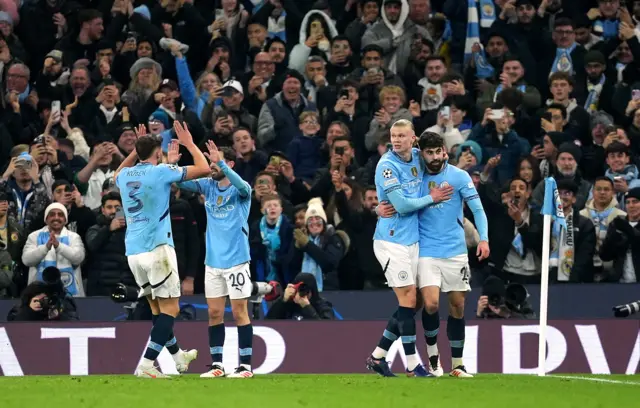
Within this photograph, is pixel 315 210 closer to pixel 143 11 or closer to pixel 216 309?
pixel 216 309

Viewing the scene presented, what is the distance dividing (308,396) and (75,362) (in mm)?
7128

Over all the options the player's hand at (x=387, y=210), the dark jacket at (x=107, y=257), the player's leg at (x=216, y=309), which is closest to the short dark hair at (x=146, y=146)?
the player's leg at (x=216, y=309)

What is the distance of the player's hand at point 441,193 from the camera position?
48.3ft

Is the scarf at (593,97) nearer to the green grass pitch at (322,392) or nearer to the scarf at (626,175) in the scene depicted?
the scarf at (626,175)

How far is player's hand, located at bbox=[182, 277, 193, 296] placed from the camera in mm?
19656

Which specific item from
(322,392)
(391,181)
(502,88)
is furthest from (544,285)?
(502,88)

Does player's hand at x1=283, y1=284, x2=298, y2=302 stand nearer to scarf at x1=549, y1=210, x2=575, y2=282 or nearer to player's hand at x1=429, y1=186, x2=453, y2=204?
scarf at x1=549, y1=210, x2=575, y2=282

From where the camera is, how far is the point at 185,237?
19750 millimetres

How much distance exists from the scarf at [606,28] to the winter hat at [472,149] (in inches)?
171

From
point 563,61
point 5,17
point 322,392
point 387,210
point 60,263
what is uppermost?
point 5,17

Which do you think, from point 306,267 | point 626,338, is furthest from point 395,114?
point 626,338

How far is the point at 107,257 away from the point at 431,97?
6135 mm

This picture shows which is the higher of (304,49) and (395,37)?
(395,37)

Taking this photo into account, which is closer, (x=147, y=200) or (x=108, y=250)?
(x=147, y=200)
